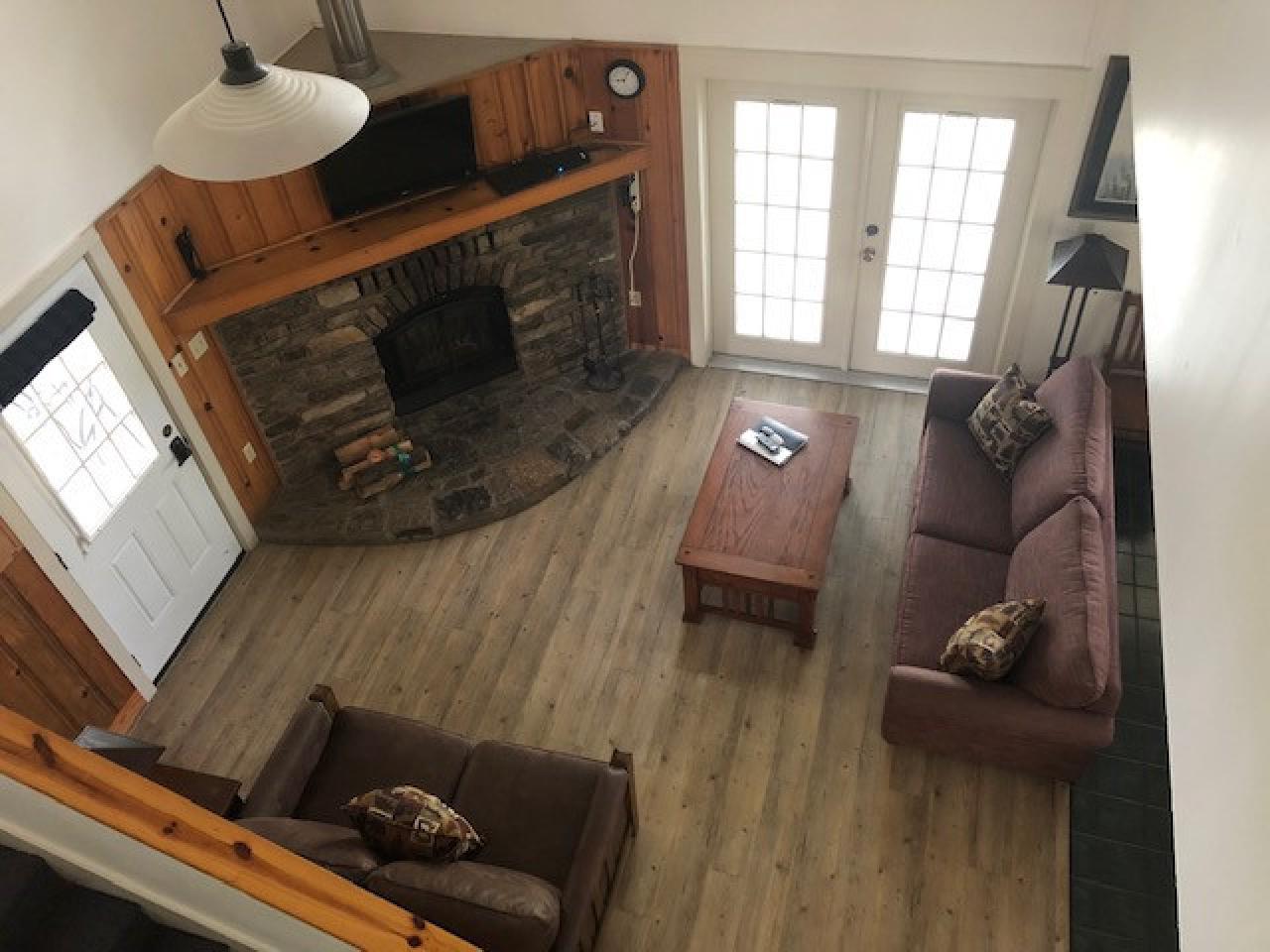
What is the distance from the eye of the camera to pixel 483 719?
4.82m

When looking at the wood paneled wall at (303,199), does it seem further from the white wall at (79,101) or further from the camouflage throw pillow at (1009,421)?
the camouflage throw pillow at (1009,421)

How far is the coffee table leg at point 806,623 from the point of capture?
15.4 feet

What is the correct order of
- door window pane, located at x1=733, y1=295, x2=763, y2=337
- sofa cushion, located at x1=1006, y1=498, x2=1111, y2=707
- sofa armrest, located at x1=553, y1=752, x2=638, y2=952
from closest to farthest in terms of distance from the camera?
sofa armrest, located at x1=553, y1=752, x2=638, y2=952, sofa cushion, located at x1=1006, y1=498, x2=1111, y2=707, door window pane, located at x1=733, y1=295, x2=763, y2=337

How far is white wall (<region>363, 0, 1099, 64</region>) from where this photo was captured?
469 cm

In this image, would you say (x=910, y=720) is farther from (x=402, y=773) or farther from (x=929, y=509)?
(x=402, y=773)

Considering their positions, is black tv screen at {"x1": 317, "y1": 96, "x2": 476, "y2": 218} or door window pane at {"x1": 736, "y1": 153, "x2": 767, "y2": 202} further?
door window pane at {"x1": 736, "y1": 153, "x2": 767, "y2": 202}

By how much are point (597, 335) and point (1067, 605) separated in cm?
361

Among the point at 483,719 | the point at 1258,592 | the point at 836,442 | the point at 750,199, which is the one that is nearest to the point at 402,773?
the point at 483,719

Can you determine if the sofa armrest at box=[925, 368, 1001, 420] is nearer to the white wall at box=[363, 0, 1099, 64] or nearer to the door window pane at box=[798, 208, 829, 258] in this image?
the door window pane at box=[798, 208, 829, 258]

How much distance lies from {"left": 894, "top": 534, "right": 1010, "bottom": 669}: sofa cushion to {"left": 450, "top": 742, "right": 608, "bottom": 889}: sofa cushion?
153 cm

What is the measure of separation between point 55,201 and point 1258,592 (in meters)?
4.55

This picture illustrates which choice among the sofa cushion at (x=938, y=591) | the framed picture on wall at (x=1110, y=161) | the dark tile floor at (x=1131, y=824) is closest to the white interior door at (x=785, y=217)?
the framed picture on wall at (x=1110, y=161)

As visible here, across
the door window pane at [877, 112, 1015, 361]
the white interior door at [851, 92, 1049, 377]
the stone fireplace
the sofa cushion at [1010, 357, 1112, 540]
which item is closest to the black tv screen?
the stone fireplace

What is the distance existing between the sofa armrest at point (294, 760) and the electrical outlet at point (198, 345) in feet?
6.77
